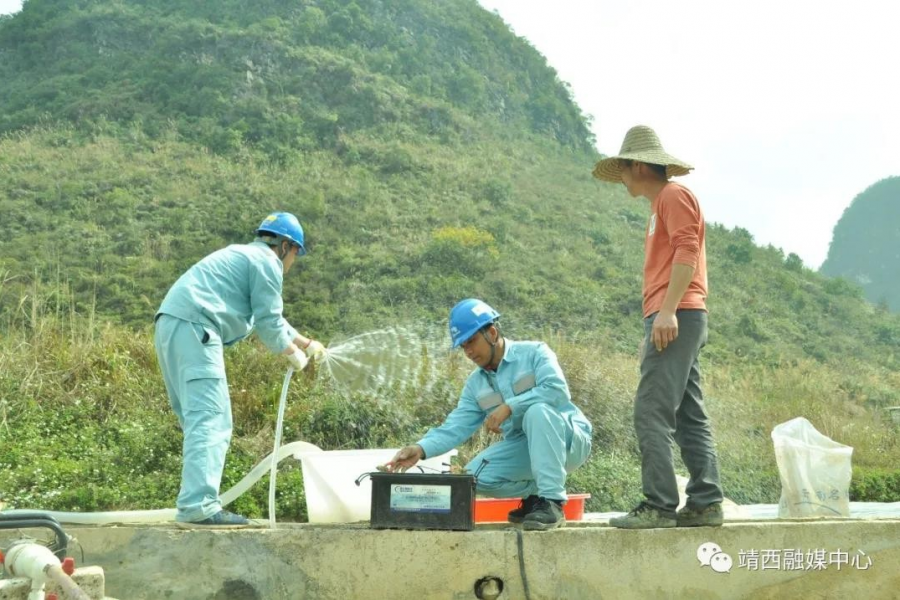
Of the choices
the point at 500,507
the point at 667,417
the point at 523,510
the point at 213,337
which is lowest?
the point at 500,507

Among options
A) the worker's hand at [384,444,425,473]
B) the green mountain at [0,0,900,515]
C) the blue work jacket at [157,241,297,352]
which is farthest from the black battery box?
the green mountain at [0,0,900,515]

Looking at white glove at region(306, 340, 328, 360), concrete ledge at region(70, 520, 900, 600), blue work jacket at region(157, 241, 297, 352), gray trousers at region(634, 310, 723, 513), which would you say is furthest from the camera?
white glove at region(306, 340, 328, 360)

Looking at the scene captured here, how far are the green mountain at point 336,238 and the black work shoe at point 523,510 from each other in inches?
125

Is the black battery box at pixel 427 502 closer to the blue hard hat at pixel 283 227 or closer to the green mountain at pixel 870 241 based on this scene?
the blue hard hat at pixel 283 227

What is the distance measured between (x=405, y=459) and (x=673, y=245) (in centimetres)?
159

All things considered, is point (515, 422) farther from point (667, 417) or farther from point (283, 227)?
point (283, 227)

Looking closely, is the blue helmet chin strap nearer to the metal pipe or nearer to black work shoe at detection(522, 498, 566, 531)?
black work shoe at detection(522, 498, 566, 531)

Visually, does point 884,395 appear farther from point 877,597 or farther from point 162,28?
point 162,28

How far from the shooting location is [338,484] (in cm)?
475

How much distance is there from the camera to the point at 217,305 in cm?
489

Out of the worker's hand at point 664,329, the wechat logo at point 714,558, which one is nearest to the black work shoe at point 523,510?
the wechat logo at point 714,558

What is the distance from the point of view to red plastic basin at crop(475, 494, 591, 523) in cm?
526

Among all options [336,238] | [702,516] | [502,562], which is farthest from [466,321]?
[336,238]

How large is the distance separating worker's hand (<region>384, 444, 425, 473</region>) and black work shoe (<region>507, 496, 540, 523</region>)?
539 millimetres
